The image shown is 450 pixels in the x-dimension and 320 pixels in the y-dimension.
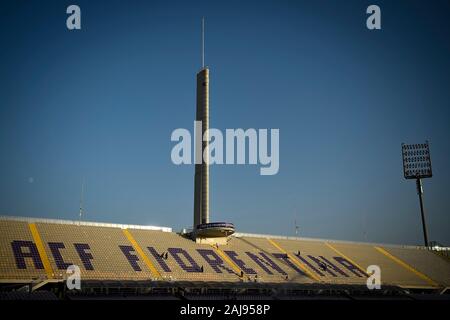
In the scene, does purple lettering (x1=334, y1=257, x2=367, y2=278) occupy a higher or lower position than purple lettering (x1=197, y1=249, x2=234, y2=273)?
lower

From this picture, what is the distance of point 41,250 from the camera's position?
5619 cm

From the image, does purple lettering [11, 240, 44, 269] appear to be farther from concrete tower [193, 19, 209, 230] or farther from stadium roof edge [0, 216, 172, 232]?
concrete tower [193, 19, 209, 230]

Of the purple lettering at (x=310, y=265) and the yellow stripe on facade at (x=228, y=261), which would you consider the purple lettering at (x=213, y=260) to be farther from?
the purple lettering at (x=310, y=265)

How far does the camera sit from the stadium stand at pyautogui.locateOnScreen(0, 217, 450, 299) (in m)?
50.2

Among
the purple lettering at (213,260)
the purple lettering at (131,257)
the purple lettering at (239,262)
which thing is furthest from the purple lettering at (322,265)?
the purple lettering at (131,257)

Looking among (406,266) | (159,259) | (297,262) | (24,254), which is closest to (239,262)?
(297,262)

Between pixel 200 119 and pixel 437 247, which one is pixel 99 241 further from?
pixel 437 247

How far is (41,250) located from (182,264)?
18.5 meters

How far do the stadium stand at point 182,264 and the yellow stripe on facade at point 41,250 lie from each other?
0.38 feet

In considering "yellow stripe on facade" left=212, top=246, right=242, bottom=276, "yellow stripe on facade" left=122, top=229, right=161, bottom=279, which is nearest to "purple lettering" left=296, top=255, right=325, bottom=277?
"yellow stripe on facade" left=212, top=246, right=242, bottom=276

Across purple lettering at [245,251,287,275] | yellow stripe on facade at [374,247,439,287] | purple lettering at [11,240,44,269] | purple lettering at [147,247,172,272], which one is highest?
purple lettering at [11,240,44,269]

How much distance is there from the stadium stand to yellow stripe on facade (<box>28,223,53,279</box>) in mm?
117
